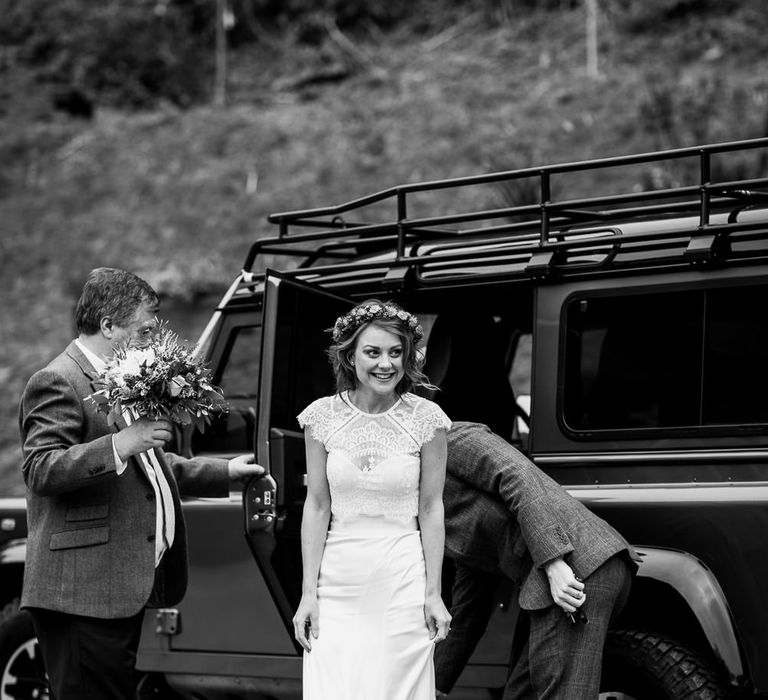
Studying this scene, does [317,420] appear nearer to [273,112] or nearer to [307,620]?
[307,620]

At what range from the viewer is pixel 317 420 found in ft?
13.8

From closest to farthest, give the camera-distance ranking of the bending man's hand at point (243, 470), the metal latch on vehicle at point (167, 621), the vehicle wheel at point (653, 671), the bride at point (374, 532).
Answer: the bride at point (374, 532), the vehicle wheel at point (653, 671), the bending man's hand at point (243, 470), the metal latch on vehicle at point (167, 621)

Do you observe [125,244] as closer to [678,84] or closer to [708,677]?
[678,84]

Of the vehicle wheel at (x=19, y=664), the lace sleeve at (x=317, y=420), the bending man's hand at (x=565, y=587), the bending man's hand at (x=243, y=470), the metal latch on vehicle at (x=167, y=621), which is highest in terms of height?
the lace sleeve at (x=317, y=420)

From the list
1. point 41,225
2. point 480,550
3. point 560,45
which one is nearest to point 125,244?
point 41,225

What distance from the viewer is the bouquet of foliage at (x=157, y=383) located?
3.97 meters

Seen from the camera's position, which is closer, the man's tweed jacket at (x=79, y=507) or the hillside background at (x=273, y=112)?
the man's tweed jacket at (x=79, y=507)

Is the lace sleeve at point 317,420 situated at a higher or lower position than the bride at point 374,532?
higher

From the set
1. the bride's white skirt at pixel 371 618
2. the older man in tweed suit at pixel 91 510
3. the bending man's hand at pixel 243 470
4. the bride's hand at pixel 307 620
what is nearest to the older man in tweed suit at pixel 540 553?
the bride's white skirt at pixel 371 618

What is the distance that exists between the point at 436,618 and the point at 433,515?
13.5 inches

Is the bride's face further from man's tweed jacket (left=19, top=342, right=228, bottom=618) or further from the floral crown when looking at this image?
man's tweed jacket (left=19, top=342, right=228, bottom=618)

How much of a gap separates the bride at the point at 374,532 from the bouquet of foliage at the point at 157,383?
40 centimetres

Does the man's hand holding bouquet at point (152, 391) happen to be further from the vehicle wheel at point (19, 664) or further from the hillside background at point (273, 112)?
the hillside background at point (273, 112)

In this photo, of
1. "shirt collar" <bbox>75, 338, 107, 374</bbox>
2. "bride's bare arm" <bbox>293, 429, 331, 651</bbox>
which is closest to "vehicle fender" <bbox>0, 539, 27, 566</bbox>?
"shirt collar" <bbox>75, 338, 107, 374</bbox>
